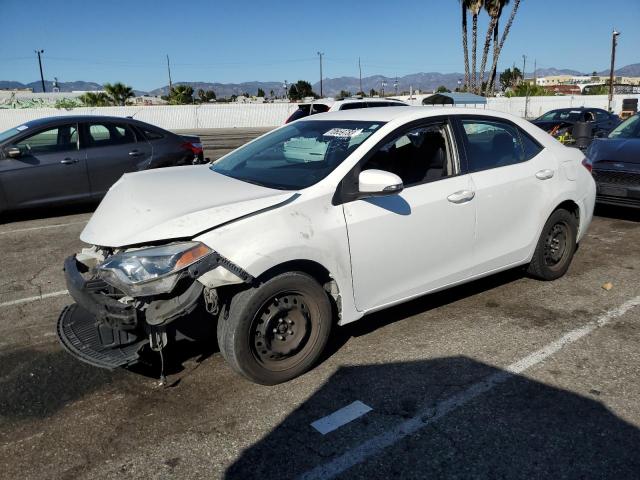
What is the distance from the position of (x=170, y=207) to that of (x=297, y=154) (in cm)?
124

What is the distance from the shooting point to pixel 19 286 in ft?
17.4

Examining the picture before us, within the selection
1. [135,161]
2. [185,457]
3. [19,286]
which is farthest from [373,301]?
[135,161]

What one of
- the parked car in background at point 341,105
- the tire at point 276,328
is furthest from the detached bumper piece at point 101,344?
the parked car in background at point 341,105

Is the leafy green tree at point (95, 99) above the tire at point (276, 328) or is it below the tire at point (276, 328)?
above

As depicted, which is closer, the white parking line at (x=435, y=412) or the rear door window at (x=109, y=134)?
the white parking line at (x=435, y=412)

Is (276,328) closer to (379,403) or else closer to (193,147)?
(379,403)

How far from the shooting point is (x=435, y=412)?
310 centimetres

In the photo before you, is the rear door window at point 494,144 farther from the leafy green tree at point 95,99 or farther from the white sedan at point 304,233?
the leafy green tree at point 95,99

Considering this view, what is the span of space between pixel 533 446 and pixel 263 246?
177cm

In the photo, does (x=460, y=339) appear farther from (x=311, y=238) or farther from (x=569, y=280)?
(x=569, y=280)

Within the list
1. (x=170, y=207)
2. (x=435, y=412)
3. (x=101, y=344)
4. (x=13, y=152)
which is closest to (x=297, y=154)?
(x=170, y=207)

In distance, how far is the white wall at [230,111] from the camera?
33.4 metres

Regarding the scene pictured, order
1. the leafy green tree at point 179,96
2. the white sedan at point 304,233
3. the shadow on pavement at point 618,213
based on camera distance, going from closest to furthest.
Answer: the white sedan at point 304,233
the shadow on pavement at point 618,213
the leafy green tree at point 179,96

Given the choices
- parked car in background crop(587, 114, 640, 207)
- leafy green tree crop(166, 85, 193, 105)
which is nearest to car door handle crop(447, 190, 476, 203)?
parked car in background crop(587, 114, 640, 207)
